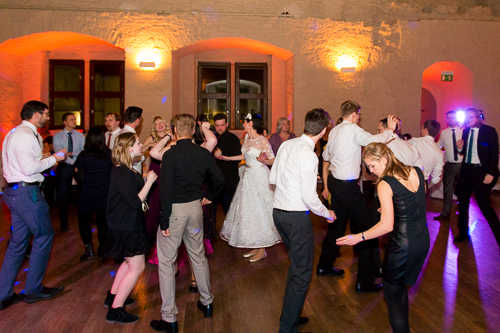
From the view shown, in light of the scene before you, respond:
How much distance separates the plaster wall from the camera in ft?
26.1

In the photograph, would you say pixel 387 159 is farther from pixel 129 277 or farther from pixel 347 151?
pixel 129 277

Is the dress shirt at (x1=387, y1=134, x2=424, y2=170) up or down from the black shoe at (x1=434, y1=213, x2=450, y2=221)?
up

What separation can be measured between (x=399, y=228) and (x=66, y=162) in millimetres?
5006

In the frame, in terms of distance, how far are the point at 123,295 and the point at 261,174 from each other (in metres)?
1.98

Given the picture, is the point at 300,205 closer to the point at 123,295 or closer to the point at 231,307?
the point at 231,307

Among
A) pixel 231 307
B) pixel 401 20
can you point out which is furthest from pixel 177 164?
pixel 401 20

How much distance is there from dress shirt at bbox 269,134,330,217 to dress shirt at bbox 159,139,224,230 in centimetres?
56

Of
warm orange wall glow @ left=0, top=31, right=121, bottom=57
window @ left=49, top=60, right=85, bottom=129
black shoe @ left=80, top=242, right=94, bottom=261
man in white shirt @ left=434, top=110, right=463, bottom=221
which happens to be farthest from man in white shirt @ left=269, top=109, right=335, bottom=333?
window @ left=49, top=60, right=85, bottom=129

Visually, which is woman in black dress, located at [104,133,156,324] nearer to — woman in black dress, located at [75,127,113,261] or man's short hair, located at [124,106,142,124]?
woman in black dress, located at [75,127,113,261]

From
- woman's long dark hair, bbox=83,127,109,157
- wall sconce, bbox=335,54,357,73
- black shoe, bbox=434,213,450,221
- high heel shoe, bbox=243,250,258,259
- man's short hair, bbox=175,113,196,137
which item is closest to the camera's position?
man's short hair, bbox=175,113,196,137

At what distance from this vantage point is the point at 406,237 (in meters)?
2.10

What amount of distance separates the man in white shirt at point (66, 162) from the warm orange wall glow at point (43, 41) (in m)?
3.23

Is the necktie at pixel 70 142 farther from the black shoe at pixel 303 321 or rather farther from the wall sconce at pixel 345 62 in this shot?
the wall sconce at pixel 345 62

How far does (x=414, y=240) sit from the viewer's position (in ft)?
6.89
